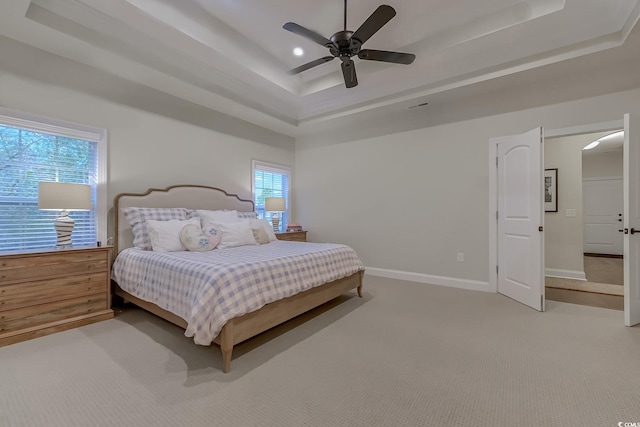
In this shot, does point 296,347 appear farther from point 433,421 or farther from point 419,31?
point 419,31

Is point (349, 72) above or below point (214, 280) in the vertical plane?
above

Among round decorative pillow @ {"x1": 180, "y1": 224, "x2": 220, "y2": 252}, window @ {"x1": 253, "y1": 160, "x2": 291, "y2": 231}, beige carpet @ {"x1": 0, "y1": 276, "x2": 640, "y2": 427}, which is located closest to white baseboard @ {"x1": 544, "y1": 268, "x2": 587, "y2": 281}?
beige carpet @ {"x1": 0, "y1": 276, "x2": 640, "y2": 427}

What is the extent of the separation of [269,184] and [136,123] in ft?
7.89

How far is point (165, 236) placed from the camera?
3.05m

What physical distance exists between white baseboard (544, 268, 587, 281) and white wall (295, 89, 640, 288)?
2.00 meters

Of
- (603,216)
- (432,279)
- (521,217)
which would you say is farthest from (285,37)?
(603,216)

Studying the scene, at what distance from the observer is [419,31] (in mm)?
2994

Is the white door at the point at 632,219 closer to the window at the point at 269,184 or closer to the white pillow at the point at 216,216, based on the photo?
the white pillow at the point at 216,216

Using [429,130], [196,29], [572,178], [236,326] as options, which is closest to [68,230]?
[236,326]

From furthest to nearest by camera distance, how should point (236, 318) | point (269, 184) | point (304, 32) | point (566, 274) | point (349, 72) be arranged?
point (269, 184)
point (566, 274)
point (349, 72)
point (304, 32)
point (236, 318)

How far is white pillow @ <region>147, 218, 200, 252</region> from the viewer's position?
301 cm

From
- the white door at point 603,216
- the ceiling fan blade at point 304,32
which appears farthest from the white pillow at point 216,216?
the white door at point 603,216

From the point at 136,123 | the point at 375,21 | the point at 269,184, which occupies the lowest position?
the point at 269,184

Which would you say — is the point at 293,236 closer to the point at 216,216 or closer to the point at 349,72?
the point at 216,216
